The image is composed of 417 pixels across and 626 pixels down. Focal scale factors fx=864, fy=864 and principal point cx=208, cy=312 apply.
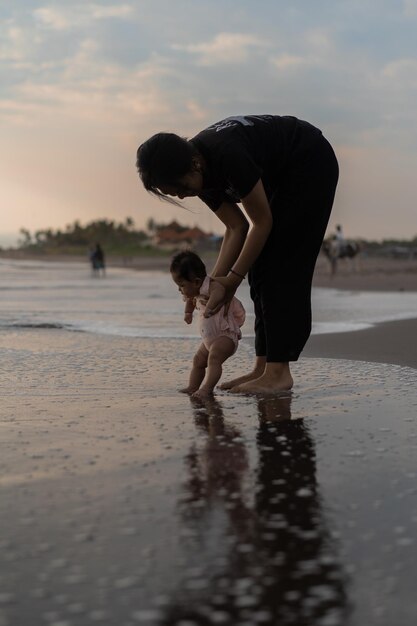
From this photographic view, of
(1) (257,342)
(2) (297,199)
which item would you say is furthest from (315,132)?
(1) (257,342)

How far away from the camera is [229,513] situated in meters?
1.88

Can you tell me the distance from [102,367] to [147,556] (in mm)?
2932

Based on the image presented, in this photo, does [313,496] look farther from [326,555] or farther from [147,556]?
[147,556]

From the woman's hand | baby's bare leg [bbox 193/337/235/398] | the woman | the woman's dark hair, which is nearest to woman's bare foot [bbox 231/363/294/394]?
the woman

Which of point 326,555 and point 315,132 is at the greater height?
point 315,132

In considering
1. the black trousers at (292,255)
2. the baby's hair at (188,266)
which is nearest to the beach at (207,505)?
the black trousers at (292,255)

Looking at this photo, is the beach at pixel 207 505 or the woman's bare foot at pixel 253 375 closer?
the beach at pixel 207 505

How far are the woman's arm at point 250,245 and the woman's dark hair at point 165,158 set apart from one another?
287 mm

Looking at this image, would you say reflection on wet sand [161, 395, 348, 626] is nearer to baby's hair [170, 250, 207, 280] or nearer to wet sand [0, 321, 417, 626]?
wet sand [0, 321, 417, 626]

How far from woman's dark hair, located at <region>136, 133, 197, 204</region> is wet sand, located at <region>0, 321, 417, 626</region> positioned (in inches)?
34.8

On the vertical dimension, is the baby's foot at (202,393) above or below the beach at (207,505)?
above

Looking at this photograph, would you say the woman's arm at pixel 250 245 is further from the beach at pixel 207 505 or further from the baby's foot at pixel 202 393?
the beach at pixel 207 505

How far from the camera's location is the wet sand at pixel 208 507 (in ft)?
4.63

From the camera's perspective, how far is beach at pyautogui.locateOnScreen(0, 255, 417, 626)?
1.41 meters
